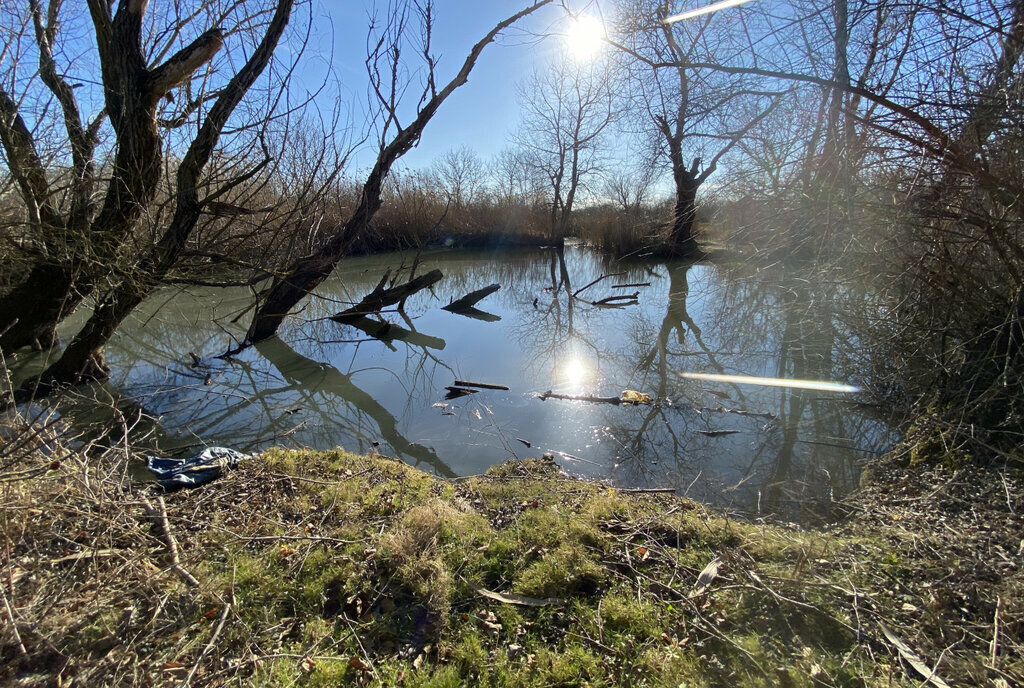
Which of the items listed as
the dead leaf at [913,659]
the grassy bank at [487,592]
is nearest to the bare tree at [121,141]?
the grassy bank at [487,592]

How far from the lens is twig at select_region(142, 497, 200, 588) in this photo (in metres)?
2.22

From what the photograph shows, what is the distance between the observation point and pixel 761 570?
237 cm

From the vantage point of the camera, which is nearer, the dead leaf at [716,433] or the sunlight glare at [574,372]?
the dead leaf at [716,433]

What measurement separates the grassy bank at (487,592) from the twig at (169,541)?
2 centimetres

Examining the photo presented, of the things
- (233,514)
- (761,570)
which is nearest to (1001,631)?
(761,570)

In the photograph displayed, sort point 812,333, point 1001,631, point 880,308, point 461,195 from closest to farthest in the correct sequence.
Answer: point 1001,631
point 880,308
point 812,333
point 461,195

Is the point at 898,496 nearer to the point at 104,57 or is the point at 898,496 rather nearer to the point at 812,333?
the point at 812,333

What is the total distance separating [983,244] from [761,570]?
10.5 ft

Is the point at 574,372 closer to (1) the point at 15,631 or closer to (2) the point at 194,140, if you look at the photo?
(2) the point at 194,140

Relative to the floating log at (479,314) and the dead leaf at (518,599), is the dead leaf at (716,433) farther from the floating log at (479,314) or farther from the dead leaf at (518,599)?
the floating log at (479,314)

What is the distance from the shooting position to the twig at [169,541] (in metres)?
2.22

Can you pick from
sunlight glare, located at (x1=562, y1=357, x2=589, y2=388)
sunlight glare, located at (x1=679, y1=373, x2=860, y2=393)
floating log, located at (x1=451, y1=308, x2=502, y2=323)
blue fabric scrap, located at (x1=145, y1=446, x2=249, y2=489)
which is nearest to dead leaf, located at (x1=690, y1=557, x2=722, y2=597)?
blue fabric scrap, located at (x1=145, y1=446, x2=249, y2=489)

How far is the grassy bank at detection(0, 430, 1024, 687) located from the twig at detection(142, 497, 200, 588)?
16 millimetres

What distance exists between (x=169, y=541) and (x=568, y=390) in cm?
442
